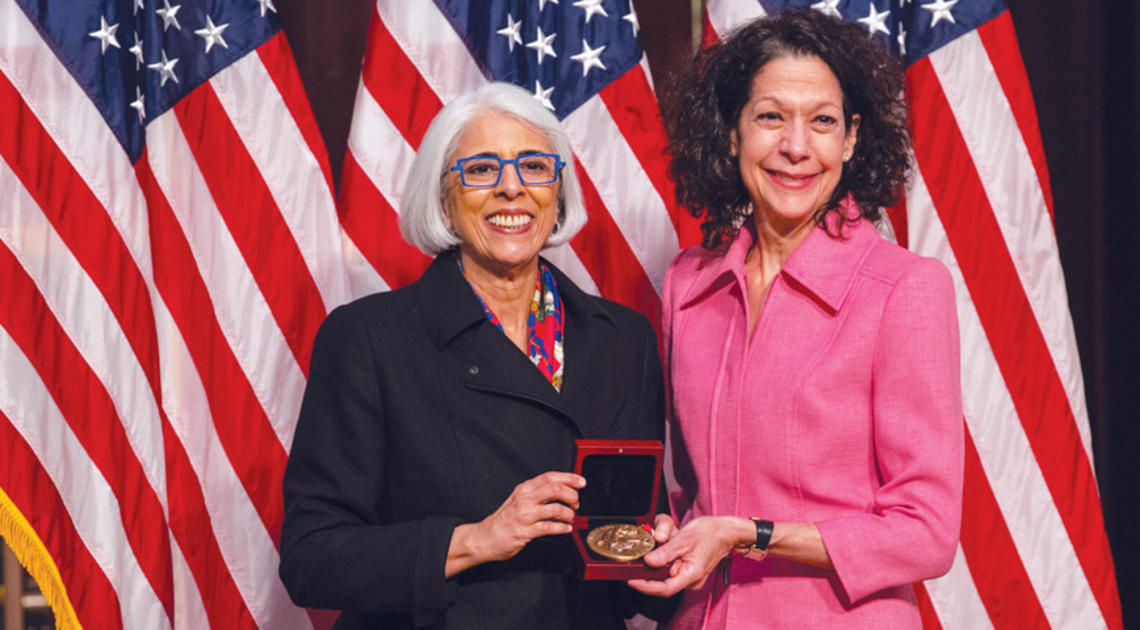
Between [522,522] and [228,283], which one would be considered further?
[228,283]

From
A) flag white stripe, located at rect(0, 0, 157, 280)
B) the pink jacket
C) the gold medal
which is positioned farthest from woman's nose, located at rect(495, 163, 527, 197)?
flag white stripe, located at rect(0, 0, 157, 280)

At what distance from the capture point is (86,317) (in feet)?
8.43

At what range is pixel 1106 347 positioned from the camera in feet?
10.2

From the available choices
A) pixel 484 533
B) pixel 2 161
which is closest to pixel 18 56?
pixel 2 161

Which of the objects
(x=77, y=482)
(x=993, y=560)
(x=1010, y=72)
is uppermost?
(x=1010, y=72)

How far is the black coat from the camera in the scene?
5.75ft

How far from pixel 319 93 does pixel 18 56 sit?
827 mm

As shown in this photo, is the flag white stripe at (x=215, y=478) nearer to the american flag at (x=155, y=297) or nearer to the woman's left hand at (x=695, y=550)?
the american flag at (x=155, y=297)

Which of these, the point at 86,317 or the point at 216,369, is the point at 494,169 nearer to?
the point at 216,369

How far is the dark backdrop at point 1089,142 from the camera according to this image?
3.05m

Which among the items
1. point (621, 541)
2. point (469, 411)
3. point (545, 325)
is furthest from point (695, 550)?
point (545, 325)

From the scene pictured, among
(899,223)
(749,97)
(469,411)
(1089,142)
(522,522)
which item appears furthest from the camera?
(1089,142)

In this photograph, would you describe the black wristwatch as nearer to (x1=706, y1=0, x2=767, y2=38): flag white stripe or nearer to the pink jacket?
the pink jacket

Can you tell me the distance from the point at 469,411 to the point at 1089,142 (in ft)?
7.58
